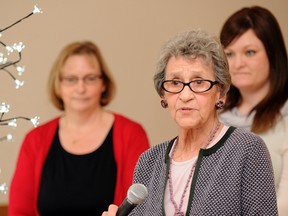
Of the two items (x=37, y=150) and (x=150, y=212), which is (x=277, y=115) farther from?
(x=37, y=150)

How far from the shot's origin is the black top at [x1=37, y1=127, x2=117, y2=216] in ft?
10.3

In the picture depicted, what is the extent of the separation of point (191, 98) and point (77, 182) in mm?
1603

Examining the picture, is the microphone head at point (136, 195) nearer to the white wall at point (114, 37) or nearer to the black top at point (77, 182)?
the black top at point (77, 182)

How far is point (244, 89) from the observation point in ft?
8.88

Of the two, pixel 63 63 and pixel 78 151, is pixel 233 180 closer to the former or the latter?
pixel 78 151

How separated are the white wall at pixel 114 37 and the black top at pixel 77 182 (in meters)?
0.78

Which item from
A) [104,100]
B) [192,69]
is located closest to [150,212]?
[192,69]

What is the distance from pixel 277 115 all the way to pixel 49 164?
1343 millimetres

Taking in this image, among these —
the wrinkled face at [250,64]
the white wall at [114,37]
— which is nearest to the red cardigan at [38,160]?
the white wall at [114,37]

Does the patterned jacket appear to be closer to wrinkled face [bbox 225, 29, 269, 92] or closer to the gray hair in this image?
the gray hair

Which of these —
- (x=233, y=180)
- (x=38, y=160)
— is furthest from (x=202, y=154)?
(x=38, y=160)

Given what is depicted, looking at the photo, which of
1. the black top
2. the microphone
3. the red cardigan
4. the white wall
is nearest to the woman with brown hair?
the red cardigan

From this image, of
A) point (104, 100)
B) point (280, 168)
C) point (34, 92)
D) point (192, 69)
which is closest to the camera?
point (192, 69)

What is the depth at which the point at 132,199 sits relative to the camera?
4.97ft
